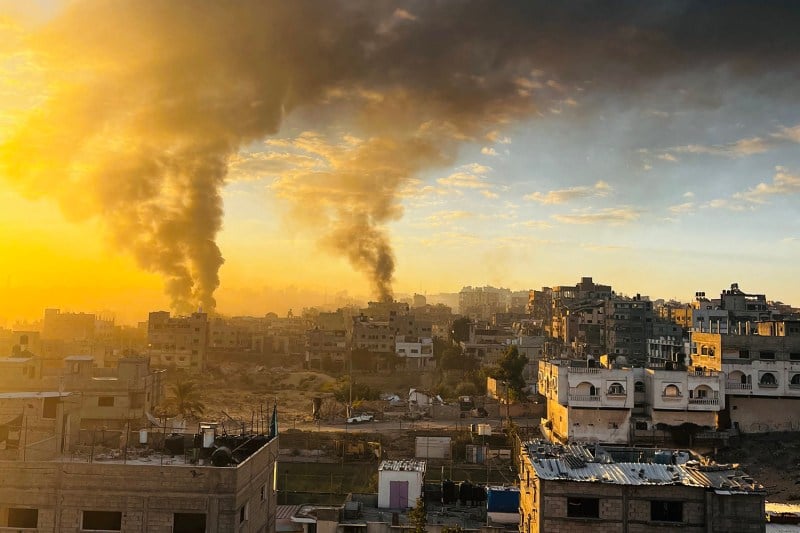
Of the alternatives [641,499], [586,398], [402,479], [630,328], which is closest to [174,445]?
[402,479]

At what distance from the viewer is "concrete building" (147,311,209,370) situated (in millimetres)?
76188

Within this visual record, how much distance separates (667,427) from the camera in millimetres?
37312

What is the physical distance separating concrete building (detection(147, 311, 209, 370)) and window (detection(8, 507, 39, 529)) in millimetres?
61657

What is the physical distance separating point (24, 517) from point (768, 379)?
37504 mm

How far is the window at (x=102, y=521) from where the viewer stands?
1620 centimetres

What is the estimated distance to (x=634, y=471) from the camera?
59.7 feet

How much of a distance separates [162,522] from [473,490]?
48.3ft

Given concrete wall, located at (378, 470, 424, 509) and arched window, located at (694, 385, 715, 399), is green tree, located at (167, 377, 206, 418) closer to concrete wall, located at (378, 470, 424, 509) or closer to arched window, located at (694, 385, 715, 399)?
concrete wall, located at (378, 470, 424, 509)

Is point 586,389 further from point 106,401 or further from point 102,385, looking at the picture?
point 102,385

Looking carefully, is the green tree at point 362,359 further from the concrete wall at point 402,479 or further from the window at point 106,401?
the concrete wall at point 402,479

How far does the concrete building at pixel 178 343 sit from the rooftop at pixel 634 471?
204 ft

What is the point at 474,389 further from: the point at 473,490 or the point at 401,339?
the point at 473,490

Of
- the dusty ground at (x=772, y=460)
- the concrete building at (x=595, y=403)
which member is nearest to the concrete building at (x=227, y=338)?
the concrete building at (x=595, y=403)

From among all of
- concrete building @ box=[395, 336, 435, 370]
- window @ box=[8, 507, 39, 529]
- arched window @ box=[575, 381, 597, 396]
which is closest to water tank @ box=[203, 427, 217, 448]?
window @ box=[8, 507, 39, 529]
